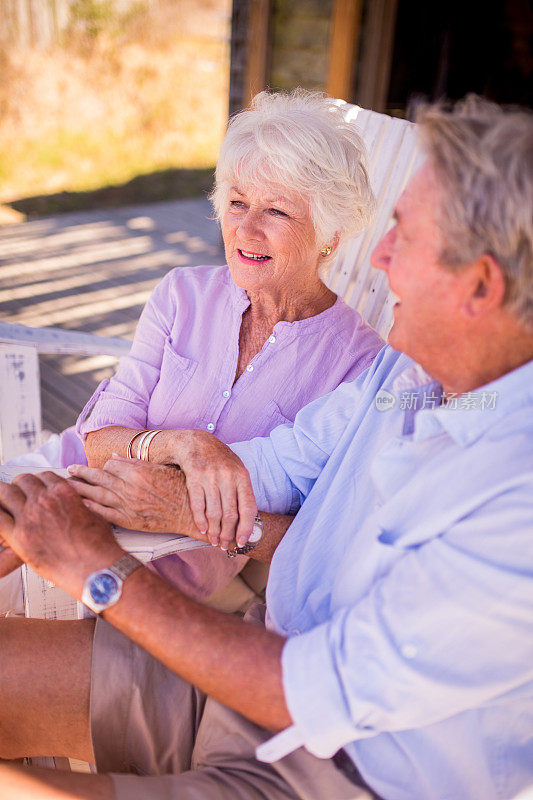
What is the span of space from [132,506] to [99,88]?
8025 mm

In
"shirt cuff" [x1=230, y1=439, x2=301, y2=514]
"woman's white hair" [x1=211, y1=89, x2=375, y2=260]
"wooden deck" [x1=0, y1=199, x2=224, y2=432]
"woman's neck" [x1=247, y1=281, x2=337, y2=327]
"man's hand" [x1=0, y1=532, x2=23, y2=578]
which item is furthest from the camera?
"wooden deck" [x1=0, y1=199, x2=224, y2=432]

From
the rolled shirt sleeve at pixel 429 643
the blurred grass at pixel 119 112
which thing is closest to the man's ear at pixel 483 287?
the rolled shirt sleeve at pixel 429 643

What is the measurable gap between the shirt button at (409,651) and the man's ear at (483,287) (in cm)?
49

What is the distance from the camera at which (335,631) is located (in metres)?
1.07

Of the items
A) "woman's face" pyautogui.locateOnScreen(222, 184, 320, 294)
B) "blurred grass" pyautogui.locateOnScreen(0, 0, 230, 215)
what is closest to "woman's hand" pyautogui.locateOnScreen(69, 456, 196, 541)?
"woman's face" pyautogui.locateOnScreen(222, 184, 320, 294)

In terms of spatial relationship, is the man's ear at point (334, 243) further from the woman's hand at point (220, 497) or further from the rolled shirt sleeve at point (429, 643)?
the rolled shirt sleeve at point (429, 643)

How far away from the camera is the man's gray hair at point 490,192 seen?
99cm

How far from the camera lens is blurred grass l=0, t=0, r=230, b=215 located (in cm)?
747

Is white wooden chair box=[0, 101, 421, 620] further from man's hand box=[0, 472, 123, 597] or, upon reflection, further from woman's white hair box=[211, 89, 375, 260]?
man's hand box=[0, 472, 123, 597]

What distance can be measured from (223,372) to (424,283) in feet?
2.79

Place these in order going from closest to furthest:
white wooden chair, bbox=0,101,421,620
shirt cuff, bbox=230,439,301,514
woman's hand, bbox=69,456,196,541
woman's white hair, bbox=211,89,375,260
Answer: woman's hand, bbox=69,456,196,541, shirt cuff, bbox=230,439,301,514, woman's white hair, bbox=211,89,375,260, white wooden chair, bbox=0,101,421,620

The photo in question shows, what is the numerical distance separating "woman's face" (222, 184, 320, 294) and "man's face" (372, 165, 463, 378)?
0.67 metres

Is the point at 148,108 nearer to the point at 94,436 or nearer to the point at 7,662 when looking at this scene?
the point at 94,436

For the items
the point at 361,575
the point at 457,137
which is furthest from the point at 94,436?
the point at 457,137
